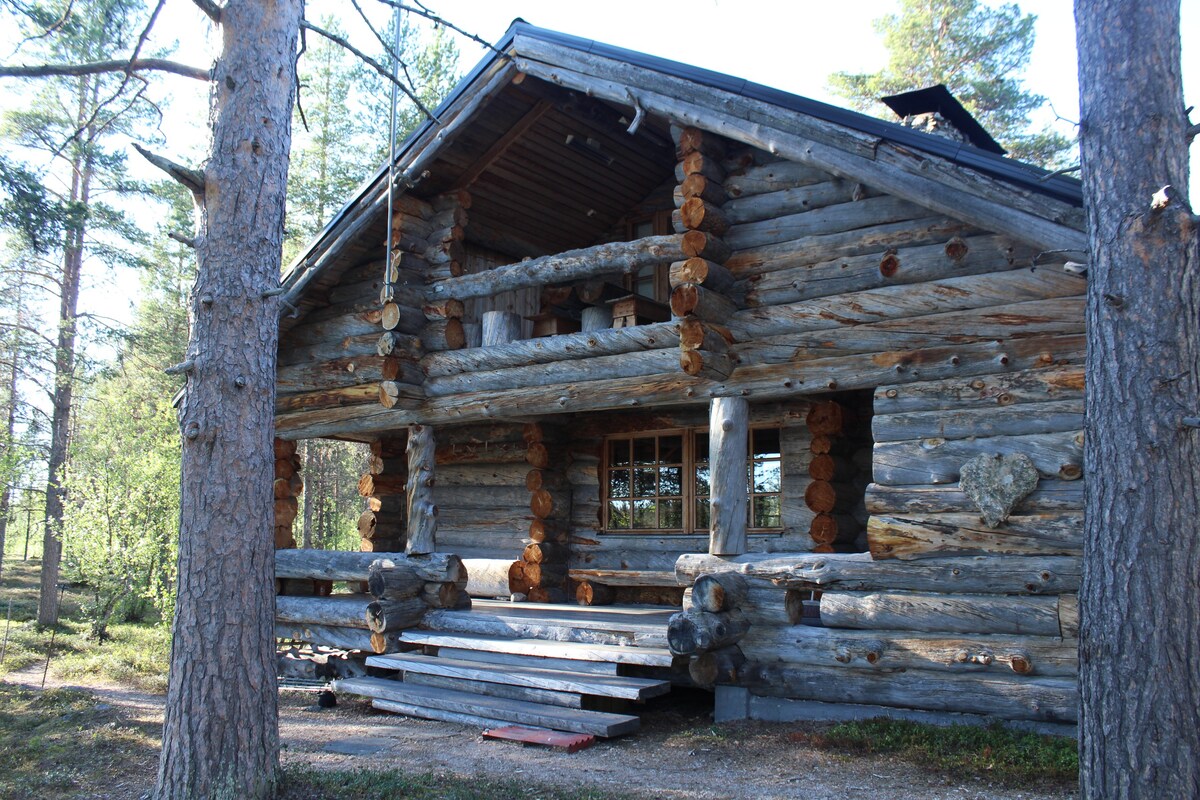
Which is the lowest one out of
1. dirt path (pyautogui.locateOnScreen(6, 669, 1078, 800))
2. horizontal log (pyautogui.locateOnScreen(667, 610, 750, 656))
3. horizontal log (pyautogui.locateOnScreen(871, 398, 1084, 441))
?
dirt path (pyautogui.locateOnScreen(6, 669, 1078, 800))

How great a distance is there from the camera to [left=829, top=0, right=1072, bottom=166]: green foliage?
22953 millimetres

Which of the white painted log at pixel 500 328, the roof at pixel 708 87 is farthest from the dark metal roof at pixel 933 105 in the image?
the white painted log at pixel 500 328

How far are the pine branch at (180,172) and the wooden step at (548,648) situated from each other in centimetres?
554

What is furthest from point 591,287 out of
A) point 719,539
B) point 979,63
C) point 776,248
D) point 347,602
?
point 979,63

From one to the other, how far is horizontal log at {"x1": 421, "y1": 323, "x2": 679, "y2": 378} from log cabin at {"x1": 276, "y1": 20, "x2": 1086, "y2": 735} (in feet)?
0.13

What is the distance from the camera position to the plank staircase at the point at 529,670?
28.8 ft

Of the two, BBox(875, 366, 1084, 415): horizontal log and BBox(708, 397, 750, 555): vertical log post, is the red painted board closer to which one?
BBox(708, 397, 750, 555): vertical log post

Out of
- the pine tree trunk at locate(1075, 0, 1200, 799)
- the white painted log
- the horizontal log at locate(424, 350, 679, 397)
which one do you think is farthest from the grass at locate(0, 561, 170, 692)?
the pine tree trunk at locate(1075, 0, 1200, 799)

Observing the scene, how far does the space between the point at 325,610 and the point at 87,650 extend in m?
6.35

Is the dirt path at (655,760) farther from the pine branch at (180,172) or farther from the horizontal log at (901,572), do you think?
the pine branch at (180,172)

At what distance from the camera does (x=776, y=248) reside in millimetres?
9602

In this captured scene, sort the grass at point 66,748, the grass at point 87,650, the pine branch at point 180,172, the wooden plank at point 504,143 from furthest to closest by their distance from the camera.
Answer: the grass at point 87,650 → the wooden plank at point 504,143 → the grass at point 66,748 → the pine branch at point 180,172

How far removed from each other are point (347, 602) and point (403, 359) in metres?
3.20

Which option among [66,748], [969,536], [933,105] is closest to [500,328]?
[969,536]
